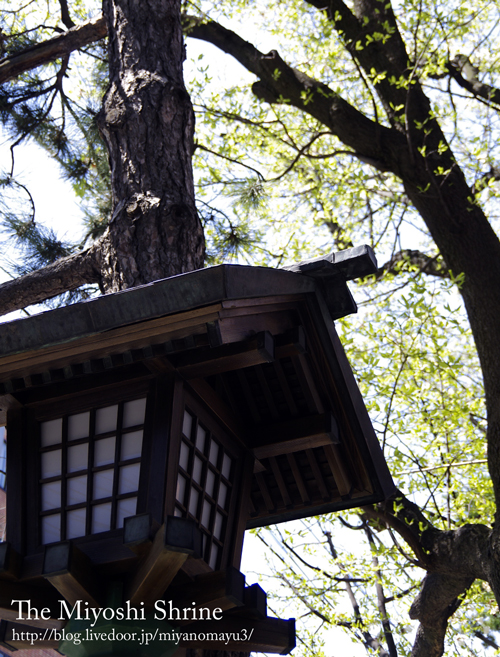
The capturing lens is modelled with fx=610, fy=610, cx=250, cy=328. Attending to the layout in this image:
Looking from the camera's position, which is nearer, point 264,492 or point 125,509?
point 125,509

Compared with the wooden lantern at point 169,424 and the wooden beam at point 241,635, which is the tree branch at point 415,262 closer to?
the wooden lantern at point 169,424

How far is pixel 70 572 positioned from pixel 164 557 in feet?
0.83

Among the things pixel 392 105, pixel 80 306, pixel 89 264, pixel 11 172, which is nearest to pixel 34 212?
pixel 11 172

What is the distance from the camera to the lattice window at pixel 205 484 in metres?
1.97

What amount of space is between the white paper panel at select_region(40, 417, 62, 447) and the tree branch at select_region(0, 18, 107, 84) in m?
2.86

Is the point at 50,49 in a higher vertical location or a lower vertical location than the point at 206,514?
higher

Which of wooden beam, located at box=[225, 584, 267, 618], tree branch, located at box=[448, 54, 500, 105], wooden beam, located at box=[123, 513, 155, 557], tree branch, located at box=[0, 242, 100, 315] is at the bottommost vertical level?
wooden beam, located at box=[225, 584, 267, 618]

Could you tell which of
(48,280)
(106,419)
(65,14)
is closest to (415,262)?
(65,14)

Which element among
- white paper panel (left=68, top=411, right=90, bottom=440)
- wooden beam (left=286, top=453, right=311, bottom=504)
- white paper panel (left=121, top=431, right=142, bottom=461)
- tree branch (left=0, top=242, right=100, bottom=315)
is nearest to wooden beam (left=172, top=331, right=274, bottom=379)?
white paper panel (left=121, top=431, right=142, bottom=461)

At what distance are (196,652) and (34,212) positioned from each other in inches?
146

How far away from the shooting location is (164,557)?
5.40 ft

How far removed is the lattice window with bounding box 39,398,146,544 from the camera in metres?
1.91

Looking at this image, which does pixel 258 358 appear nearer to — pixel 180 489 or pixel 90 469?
pixel 180 489

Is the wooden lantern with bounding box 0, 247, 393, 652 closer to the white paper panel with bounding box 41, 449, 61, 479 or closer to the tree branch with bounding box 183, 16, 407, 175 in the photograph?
the white paper panel with bounding box 41, 449, 61, 479
